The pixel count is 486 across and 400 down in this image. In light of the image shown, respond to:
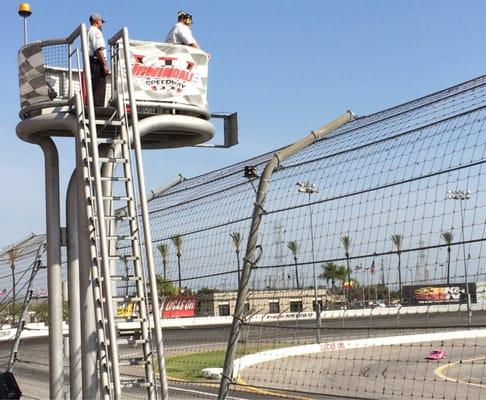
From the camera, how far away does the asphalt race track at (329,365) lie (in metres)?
6.27

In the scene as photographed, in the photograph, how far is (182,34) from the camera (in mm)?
9102

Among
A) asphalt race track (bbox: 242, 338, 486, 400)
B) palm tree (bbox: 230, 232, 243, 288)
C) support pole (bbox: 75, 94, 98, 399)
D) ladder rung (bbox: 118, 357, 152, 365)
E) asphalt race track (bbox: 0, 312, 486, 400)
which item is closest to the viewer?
asphalt race track (bbox: 0, 312, 486, 400)

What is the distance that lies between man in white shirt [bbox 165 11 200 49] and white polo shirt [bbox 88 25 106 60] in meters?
0.85

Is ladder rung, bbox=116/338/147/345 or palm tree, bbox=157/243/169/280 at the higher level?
palm tree, bbox=157/243/169/280

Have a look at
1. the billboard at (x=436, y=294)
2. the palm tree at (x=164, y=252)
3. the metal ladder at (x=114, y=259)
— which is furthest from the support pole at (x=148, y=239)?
the billboard at (x=436, y=294)

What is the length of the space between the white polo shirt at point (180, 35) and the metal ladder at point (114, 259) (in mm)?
1145

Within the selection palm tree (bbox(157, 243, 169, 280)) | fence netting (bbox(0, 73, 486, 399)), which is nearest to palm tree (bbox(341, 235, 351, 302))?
fence netting (bbox(0, 73, 486, 399))

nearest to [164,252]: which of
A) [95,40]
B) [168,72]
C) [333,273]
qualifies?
[168,72]

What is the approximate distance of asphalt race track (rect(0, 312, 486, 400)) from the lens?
20.6 feet

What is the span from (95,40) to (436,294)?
15.7ft

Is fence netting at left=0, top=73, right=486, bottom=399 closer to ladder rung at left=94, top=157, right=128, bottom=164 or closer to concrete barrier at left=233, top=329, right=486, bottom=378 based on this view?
ladder rung at left=94, top=157, right=128, bottom=164

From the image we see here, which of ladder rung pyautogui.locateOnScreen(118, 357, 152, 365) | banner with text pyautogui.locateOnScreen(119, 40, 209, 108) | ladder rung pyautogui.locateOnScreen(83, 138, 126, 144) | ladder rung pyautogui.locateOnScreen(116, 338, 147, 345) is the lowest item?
ladder rung pyautogui.locateOnScreen(118, 357, 152, 365)

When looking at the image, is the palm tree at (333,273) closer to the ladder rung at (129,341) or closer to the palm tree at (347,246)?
the palm tree at (347,246)

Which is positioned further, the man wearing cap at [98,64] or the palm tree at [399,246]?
the man wearing cap at [98,64]
